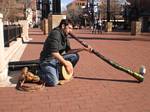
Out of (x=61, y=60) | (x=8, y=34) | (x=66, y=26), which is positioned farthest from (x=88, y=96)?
(x=8, y=34)

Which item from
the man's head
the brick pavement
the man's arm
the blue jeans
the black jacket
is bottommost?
the brick pavement

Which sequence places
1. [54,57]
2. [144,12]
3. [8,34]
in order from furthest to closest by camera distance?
[144,12], [8,34], [54,57]

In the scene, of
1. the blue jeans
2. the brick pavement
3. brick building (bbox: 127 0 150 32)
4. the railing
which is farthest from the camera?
brick building (bbox: 127 0 150 32)

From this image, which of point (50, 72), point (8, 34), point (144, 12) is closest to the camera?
point (50, 72)

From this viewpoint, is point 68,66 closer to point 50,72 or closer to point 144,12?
point 50,72

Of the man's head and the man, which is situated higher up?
the man's head

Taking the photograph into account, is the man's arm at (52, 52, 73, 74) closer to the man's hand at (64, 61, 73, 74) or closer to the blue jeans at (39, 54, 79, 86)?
the man's hand at (64, 61, 73, 74)

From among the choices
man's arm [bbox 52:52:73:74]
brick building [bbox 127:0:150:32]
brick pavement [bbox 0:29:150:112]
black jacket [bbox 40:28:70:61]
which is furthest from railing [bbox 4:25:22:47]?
brick building [bbox 127:0:150:32]

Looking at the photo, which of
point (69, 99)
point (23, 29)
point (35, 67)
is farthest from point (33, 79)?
point (23, 29)

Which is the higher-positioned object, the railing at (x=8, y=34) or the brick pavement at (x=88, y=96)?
the railing at (x=8, y=34)

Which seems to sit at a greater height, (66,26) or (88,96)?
(66,26)

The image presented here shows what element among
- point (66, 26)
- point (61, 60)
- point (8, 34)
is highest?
point (66, 26)

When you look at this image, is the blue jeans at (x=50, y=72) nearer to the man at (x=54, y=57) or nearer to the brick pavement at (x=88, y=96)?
the man at (x=54, y=57)

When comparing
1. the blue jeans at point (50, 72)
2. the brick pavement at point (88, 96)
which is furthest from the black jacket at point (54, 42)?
the brick pavement at point (88, 96)
